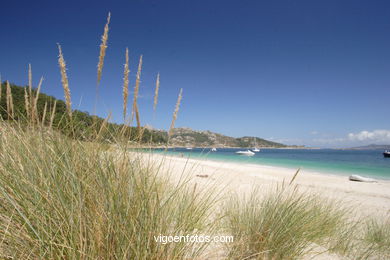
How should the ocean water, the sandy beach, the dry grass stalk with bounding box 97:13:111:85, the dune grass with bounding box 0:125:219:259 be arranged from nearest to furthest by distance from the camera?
the dune grass with bounding box 0:125:219:259 → the dry grass stalk with bounding box 97:13:111:85 → the sandy beach → the ocean water

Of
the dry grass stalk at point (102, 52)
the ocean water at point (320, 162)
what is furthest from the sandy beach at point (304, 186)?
the dry grass stalk at point (102, 52)

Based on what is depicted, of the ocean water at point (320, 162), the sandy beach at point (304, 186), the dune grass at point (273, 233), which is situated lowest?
the ocean water at point (320, 162)

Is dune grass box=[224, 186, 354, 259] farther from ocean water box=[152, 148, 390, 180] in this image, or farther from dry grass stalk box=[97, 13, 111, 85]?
dry grass stalk box=[97, 13, 111, 85]

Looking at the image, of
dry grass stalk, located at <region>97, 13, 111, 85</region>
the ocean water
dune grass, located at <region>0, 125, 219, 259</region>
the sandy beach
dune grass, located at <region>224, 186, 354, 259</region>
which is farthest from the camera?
the ocean water

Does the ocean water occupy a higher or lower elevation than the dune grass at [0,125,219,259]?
lower

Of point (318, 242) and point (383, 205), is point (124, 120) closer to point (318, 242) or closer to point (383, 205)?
point (318, 242)

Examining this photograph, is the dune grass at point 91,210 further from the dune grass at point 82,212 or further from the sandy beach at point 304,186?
the sandy beach at point 304,186

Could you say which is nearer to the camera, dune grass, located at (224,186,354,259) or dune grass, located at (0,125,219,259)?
dune grass, located at (0,125,219,259)

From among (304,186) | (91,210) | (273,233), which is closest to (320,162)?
(304,186)

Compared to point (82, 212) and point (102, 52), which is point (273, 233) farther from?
point (102, 52)

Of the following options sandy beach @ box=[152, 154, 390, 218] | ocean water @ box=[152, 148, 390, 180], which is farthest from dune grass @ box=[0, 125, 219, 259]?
ocean water @ box=[152, 148, 390, 180]

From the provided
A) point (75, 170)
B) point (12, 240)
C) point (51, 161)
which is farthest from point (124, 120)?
point (12, 240)

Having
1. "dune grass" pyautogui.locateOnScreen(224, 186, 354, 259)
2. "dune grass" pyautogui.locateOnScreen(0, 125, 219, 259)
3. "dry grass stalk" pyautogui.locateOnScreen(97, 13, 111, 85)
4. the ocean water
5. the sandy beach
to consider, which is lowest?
the ocean water

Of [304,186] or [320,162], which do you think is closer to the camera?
[304,186]
